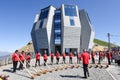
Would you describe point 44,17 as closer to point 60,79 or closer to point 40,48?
point 40,48

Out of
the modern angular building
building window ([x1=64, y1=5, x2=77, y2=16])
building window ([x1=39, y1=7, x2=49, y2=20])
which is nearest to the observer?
the modern angular building

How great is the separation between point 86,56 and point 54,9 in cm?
5774

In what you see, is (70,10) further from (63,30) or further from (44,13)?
(44,13)

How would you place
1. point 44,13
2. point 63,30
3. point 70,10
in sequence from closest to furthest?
point 63,30 → point 70,10 → point 44,13

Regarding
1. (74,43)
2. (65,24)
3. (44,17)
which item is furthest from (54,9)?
(74,43)

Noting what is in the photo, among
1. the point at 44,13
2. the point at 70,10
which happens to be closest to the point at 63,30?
the point at 70,10

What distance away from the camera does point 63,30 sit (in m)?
64.6

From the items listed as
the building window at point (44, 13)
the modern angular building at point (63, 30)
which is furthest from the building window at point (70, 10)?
the building window at point (44, 13)

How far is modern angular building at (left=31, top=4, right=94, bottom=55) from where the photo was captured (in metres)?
64.8

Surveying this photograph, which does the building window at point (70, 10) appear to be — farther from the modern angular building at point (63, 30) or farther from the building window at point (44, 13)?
the building window at point (44, 13)

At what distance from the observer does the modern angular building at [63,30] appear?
6475cm

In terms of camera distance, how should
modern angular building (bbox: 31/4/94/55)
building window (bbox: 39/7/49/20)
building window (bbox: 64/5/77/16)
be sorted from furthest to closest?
building window (bbox: 39/7/49/20)
building window (bbox: 64/5/77/16)
modern angular building (bbox: 31/4/94/55)

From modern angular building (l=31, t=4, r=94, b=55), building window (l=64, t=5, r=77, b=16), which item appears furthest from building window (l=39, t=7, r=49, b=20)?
building window (l=64, t=5, r=77, b=16)

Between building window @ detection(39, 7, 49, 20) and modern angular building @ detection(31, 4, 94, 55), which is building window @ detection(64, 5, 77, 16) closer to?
modern angular building @ detection(31, 4, 94, 55)
